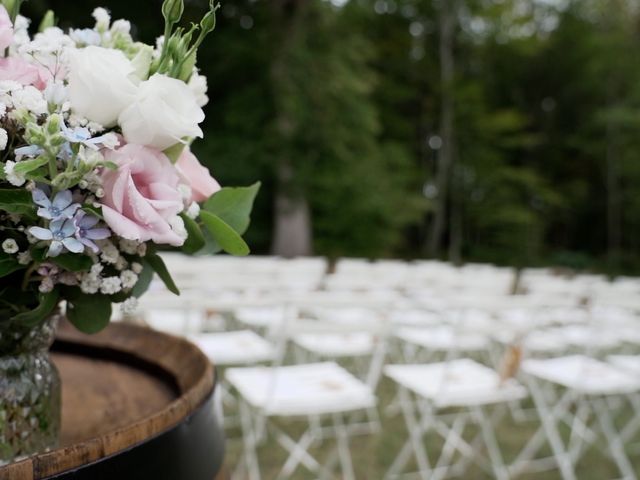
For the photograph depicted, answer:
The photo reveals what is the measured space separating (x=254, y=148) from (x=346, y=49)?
324cm

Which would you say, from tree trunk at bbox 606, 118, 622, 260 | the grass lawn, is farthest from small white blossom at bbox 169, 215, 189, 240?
tree trunk at bbox 606, 118, 622, 260

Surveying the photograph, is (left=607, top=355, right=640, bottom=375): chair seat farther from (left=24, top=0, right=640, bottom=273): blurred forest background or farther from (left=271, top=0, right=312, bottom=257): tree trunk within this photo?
(left=271, top=0, right=312, bottom=257): tree trunk

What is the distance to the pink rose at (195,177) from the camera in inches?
38.4

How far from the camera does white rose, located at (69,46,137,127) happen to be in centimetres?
81

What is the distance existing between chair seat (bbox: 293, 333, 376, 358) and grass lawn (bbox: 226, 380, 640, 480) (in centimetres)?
56

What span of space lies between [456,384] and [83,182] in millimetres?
2726

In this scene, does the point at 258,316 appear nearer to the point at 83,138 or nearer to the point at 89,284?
the point at 89,284

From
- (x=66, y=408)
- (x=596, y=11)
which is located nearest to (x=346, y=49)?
(x=66, y=408)

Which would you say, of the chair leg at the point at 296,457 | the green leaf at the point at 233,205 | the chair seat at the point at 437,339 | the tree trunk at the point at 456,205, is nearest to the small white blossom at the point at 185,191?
the green leaf at the point at 233,205

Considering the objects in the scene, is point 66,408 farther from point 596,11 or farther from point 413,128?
point 596,11

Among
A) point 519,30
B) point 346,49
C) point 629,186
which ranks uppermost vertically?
point 519,30

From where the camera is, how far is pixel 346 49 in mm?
14328

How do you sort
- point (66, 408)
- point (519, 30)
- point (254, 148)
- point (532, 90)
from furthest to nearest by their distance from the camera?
point (532, 90)
point (519, 30)
point (254, 148)
point (66, 408)

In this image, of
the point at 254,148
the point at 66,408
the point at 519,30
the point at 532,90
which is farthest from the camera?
the point at 532,90
